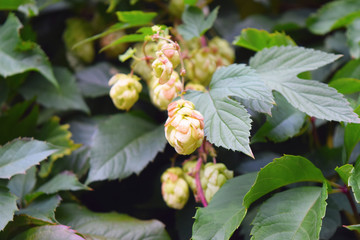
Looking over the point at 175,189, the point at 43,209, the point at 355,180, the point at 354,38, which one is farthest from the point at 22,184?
the point at 354,38

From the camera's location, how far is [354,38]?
90 centimetres

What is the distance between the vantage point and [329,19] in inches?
40.6

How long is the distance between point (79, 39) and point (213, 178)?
693 millimetres

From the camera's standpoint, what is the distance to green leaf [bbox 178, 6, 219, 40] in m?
0.80

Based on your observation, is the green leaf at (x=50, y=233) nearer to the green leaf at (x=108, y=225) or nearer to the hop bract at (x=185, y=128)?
the green leaf at (x=108, y=225)

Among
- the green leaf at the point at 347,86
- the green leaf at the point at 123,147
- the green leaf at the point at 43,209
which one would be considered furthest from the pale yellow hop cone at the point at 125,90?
the green leaf at the point at 347,86

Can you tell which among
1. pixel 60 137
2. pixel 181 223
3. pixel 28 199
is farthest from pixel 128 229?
pixel 60 137

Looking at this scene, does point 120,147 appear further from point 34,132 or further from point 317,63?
point 317,63

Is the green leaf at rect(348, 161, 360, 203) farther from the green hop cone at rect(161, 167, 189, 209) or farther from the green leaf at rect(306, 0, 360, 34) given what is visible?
the green leaf at rect(306, 0, 360, 34)

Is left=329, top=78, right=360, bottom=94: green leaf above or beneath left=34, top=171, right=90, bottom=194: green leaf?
above

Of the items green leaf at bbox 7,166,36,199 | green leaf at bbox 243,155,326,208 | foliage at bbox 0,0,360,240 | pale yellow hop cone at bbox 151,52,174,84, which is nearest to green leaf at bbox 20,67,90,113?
foliage at bbox 0,0,360,240

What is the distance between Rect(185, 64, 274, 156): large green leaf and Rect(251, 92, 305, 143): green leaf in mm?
109

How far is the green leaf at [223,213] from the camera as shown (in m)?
0.58

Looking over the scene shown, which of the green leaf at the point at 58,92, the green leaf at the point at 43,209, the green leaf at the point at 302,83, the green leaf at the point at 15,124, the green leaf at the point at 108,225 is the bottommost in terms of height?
the green leaf at the point at 108,225
